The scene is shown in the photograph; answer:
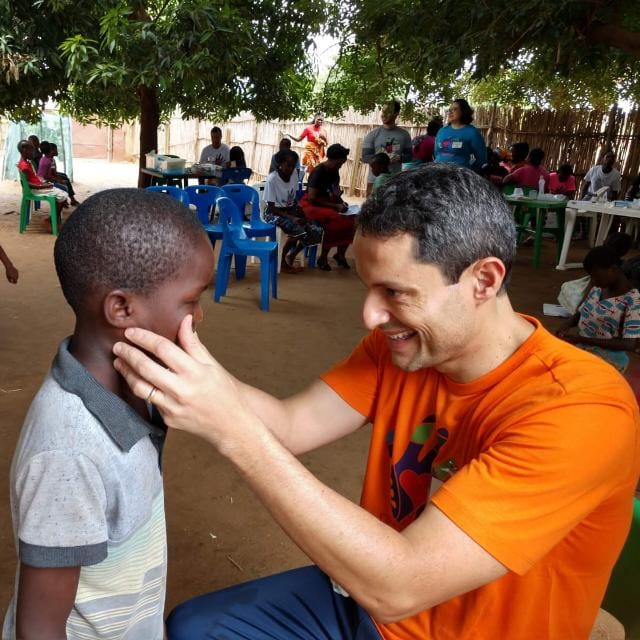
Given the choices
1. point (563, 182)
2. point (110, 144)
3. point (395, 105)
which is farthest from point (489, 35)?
point (110, 144)

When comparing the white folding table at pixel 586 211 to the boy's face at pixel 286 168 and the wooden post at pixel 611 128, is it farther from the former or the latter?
the boy's face at pixel 286 168

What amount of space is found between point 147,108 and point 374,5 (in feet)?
13.8

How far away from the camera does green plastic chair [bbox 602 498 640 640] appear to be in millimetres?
1275

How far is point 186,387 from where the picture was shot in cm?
95

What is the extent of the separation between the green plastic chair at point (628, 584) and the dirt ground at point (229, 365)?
138 cm

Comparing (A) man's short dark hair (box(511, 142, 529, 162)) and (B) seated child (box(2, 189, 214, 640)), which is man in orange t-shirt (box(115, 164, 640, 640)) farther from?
(A) man's short dark hair (box(511, 142, 529, 162))

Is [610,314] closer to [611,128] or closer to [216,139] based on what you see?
[611,128]

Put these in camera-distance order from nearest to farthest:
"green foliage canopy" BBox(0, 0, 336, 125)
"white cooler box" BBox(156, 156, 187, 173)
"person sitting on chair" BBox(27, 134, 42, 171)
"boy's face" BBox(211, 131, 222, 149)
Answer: "green foliage canopy" BBox(0, 0, 336, 125), "white cooler box" BBox(156, 156, 187, 173), "person sitting on chair" BBox(27, 134, 42, 171), "boy's face" BBox(211, 131, 222, 149)

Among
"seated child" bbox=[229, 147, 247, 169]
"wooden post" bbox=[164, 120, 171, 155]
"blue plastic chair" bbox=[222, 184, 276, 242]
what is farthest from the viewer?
"wooden post" bbox=[164, 120, 171, 155]

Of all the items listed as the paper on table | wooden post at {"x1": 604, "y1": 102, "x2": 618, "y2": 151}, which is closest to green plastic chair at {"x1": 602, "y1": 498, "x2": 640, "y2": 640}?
the paper on table

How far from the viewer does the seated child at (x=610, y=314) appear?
3.75 meters

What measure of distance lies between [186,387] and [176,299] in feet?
0.63

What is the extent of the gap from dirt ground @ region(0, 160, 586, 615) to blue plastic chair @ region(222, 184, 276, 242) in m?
0.59

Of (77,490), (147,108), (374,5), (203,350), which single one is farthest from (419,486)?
(147,108)
